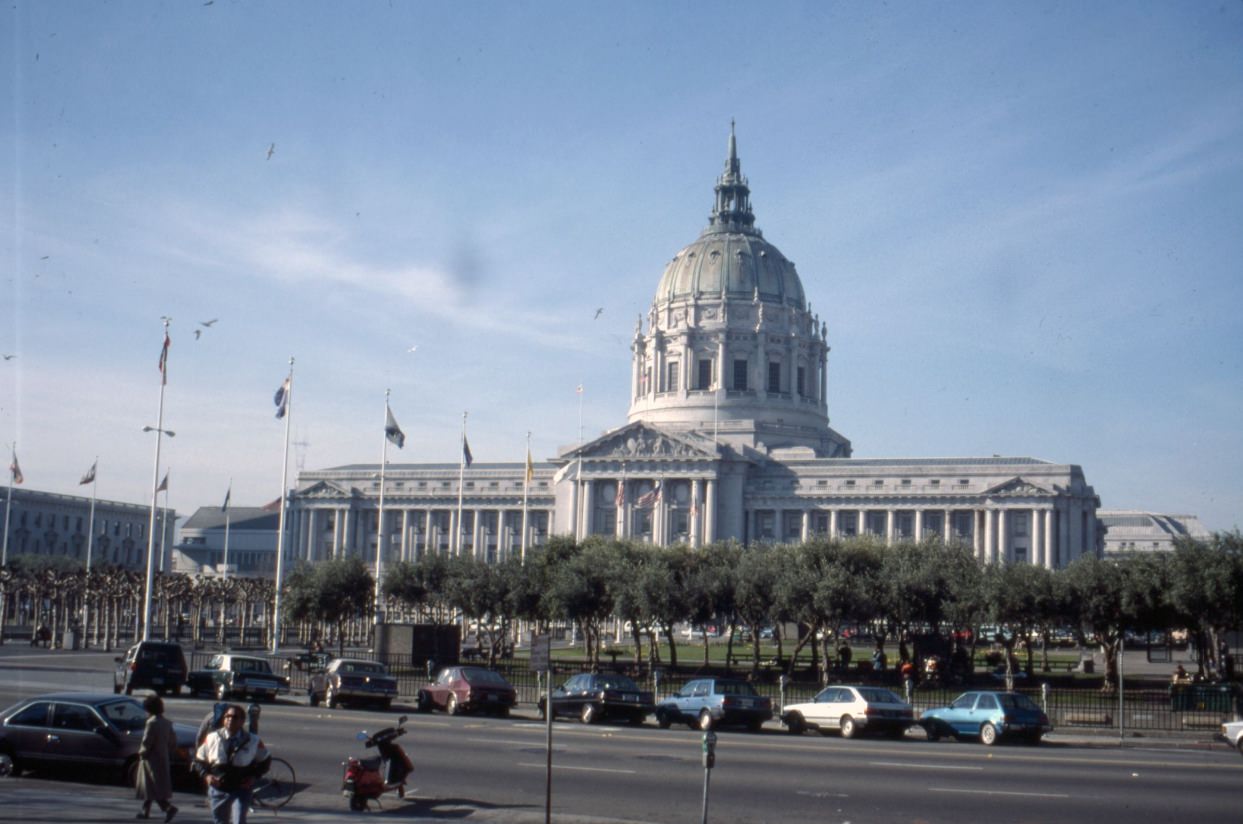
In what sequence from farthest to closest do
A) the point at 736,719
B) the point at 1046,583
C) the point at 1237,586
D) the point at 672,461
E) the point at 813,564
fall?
the point at 672,461, the point at 813,564, the point at 1046,583, the point at 1237,586, the point at 736,719

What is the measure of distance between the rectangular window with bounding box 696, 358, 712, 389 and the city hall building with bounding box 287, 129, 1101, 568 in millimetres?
284

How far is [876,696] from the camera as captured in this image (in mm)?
38500

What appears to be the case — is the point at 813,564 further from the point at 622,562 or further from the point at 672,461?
the point at 672,461

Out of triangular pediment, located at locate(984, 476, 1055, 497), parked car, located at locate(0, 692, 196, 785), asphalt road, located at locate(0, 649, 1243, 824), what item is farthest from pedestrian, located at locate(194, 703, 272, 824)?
triangular pediment, located at locate(984, 476, 1055, 497)

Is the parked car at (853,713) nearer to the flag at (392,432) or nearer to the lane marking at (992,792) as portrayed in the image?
the lane marking at (992,792)

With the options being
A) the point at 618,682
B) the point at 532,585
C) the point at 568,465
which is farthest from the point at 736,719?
the point at 568,465

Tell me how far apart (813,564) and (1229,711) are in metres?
28.0

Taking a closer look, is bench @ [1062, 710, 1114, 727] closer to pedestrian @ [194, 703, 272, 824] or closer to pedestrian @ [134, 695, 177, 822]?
pedestrian @ [134, 695, 177, 822]

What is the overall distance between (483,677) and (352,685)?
409cm

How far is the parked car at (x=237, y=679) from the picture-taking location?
44.8 metres

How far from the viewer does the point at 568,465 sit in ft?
488

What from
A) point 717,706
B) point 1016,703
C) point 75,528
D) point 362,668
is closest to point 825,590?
point 717,706

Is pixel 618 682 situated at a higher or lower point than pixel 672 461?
lower

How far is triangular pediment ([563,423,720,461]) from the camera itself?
144 metres
